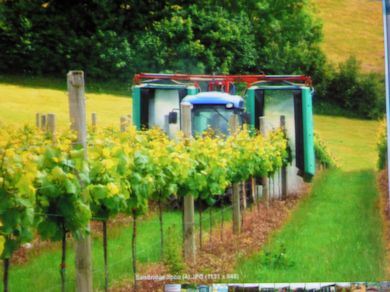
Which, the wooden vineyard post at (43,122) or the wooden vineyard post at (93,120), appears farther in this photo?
the wooden vineyard post at (93,120)

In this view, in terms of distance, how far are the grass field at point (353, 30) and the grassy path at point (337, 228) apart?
300 mm

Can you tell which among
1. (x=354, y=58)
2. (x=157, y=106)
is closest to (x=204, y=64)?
(x=157, y=106)

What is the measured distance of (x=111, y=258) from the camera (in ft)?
17.7

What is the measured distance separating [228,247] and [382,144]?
830mm

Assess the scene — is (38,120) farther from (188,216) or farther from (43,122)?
(188,216)

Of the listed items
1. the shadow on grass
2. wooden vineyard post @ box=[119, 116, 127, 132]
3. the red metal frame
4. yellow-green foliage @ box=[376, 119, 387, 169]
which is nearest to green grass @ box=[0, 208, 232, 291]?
the shadow on grass

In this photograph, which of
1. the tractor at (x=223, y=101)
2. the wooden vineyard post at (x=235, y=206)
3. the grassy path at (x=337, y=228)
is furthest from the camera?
the wooden vineyard post at (x=235, y=206)

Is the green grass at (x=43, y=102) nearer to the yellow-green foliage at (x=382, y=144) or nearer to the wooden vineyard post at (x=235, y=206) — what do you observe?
the wooden vineyard post at (x=235, y=206)

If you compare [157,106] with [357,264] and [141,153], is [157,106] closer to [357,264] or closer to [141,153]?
[141,153]

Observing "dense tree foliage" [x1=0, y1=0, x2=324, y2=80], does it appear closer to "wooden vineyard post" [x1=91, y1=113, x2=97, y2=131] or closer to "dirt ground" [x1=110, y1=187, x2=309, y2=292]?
"wooden vineyard post" [x1=91, y1=113, x2=97, y2=131]

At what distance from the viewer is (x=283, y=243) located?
216 inches

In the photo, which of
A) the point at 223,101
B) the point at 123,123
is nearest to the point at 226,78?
the point at 223,101

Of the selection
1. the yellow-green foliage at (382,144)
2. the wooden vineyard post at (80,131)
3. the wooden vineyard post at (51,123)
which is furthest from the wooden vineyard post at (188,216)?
the yellow-green foliage at (382,144)

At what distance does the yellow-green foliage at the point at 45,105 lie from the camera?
5215mm
